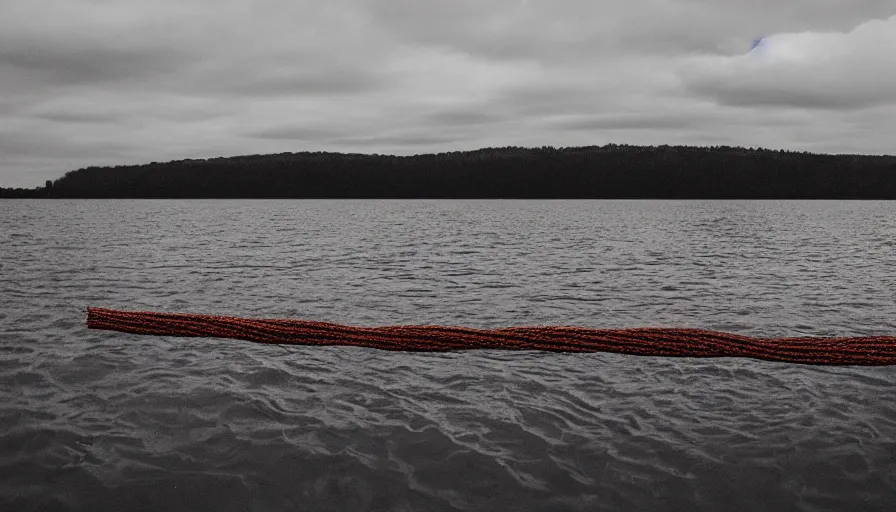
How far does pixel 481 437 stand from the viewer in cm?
770

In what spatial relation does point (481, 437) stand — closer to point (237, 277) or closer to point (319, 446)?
point (319, 446)

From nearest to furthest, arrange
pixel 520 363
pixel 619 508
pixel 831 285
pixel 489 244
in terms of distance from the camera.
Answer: pixel 619 508 → pixel 520 363 → pixel 831 285 → pixel 489 244

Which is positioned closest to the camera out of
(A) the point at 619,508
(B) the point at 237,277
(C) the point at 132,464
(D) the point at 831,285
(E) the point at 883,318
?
(A) the point at 619,508

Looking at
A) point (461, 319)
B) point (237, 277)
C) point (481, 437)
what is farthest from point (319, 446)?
point (237, 277)

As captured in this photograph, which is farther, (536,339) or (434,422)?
(434,422)

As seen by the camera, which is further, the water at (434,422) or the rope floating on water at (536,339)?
the rope floating on water at (536,339)

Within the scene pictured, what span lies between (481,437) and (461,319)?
362 inches

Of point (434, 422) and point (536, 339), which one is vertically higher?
point (536, 339)

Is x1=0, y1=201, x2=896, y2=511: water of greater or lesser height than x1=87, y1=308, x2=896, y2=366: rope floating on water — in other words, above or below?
below

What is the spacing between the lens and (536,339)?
783 cm

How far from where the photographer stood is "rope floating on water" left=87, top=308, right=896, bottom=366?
7.34 m

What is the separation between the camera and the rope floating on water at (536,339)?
24.1ft

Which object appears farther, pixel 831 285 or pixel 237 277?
pixel 237 277

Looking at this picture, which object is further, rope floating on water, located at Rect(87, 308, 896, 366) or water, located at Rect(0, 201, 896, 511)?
rope floating on water, located at Rect(87, 308, 896, 366)
